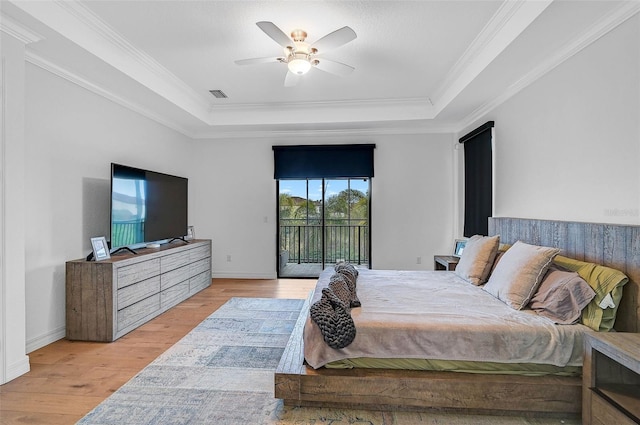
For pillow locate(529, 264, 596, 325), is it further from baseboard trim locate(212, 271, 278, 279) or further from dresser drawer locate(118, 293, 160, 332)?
baseboard trim locate(212, 271, 278, 279)

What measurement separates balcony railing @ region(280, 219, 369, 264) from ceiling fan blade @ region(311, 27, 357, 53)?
3410 millimetres

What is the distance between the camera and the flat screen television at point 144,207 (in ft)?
11.1

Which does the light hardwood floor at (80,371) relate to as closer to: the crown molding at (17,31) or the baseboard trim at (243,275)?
the baseboard trim at (243,275)

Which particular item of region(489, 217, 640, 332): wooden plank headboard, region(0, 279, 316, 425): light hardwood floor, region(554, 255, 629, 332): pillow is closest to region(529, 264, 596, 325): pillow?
region(554, 255, 629, 332): pillow

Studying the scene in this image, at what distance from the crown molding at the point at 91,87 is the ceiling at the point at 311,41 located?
1 cm

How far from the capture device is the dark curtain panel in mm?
4031

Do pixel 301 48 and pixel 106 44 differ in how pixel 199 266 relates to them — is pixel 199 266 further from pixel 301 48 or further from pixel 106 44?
pixel 301 48

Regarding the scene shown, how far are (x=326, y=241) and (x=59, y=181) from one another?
3758 millimetres

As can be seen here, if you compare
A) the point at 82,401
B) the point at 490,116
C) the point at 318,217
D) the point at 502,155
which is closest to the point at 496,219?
the point at 502,155

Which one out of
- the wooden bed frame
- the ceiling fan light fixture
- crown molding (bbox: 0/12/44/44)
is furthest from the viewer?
the ceiling fan light fixture

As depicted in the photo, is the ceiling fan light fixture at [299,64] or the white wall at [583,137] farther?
the ceiling fan light fixture at [299,64]

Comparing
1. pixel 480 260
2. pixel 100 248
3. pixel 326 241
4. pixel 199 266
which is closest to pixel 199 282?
pixel 199 266

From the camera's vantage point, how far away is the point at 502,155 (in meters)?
3.72

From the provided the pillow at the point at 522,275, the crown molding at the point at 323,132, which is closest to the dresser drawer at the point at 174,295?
the crown molding at the point at 323,132
